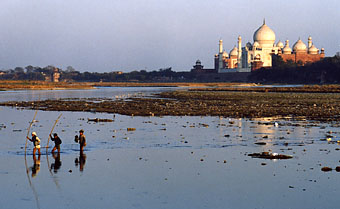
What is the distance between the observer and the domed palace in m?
176

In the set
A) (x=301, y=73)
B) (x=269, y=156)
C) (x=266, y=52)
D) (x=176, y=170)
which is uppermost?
(x=266, y=52)

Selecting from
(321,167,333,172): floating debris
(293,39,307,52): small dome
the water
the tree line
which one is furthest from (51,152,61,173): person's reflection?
(293,39,307,52): small dome

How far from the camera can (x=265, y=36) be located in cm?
17550

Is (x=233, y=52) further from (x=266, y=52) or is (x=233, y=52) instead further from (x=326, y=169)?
(x=326, y=169)

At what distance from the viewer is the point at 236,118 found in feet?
121

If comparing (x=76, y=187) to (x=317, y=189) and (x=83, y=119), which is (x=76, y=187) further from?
(x=83, y=119)

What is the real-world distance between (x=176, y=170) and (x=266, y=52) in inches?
6411

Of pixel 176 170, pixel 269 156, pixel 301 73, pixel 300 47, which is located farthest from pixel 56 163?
pixel 300 47

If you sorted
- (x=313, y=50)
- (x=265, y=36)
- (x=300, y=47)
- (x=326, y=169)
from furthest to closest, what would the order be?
(x=300, y=47), (x=313, y=50), (x=265, y=36), (x=326, y=169)

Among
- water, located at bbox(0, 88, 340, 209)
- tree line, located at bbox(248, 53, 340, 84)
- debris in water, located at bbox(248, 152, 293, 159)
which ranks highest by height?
tree line, located at bbox(248, 53, 340, 84)

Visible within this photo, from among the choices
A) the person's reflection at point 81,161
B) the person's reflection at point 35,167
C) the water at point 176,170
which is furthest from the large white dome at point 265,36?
the person's reflection at point 35,167

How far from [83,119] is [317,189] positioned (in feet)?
76.5

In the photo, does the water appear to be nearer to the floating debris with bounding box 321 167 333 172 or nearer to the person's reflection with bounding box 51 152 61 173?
the person's reflection with bounding box 51 152 61 173

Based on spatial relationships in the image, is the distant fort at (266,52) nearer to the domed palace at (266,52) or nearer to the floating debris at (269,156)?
the domed palace at (266,52)
